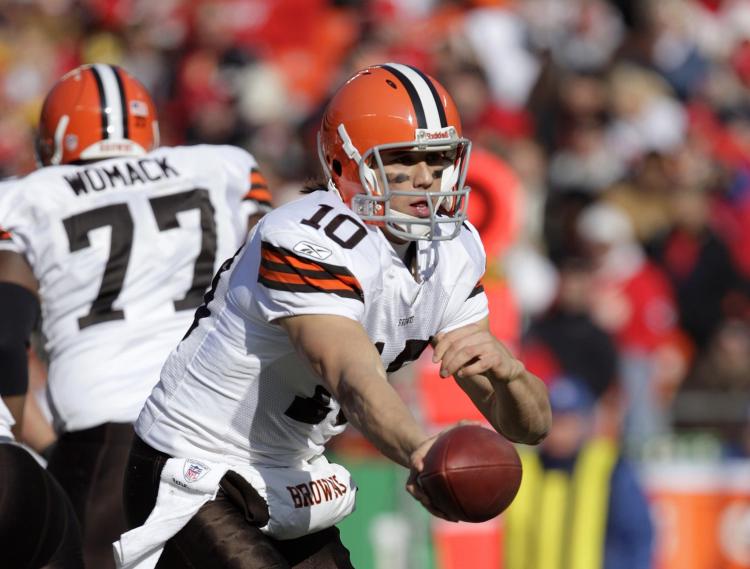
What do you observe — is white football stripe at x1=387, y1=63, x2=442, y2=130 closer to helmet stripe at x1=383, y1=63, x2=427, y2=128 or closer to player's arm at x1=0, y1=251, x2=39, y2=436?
helmet stripe at x1=383, y1=63, x2=427, y2=128

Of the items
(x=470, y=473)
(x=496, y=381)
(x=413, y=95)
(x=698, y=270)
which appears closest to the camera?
(x=470, y=473)

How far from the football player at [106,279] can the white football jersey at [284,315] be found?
0.91m

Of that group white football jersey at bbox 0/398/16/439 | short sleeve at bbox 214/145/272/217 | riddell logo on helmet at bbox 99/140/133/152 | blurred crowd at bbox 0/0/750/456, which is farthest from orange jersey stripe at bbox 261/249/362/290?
blurred crowd at bbox 0/0/750/456

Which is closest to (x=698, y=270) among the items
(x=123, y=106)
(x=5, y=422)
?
(x=123, y=106)

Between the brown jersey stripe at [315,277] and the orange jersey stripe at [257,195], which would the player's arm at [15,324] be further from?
the brown jersey stripe at [315,277]

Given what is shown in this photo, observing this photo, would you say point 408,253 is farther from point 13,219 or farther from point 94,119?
point 94,119

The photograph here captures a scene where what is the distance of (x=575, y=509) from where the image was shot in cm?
735

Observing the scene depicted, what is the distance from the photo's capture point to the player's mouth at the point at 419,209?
141 inches

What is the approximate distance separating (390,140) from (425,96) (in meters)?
0.17

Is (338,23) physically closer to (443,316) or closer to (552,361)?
(552,361)

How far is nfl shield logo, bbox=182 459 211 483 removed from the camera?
3.60 metres

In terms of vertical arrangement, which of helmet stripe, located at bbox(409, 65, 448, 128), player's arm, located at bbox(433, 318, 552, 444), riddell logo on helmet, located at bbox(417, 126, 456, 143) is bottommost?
player's arm, located at bbox(433, 318, 552, 444)

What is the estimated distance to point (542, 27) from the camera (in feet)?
38.1

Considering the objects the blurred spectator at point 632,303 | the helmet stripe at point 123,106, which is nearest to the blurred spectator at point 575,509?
the blurred spectator at point 632,303
